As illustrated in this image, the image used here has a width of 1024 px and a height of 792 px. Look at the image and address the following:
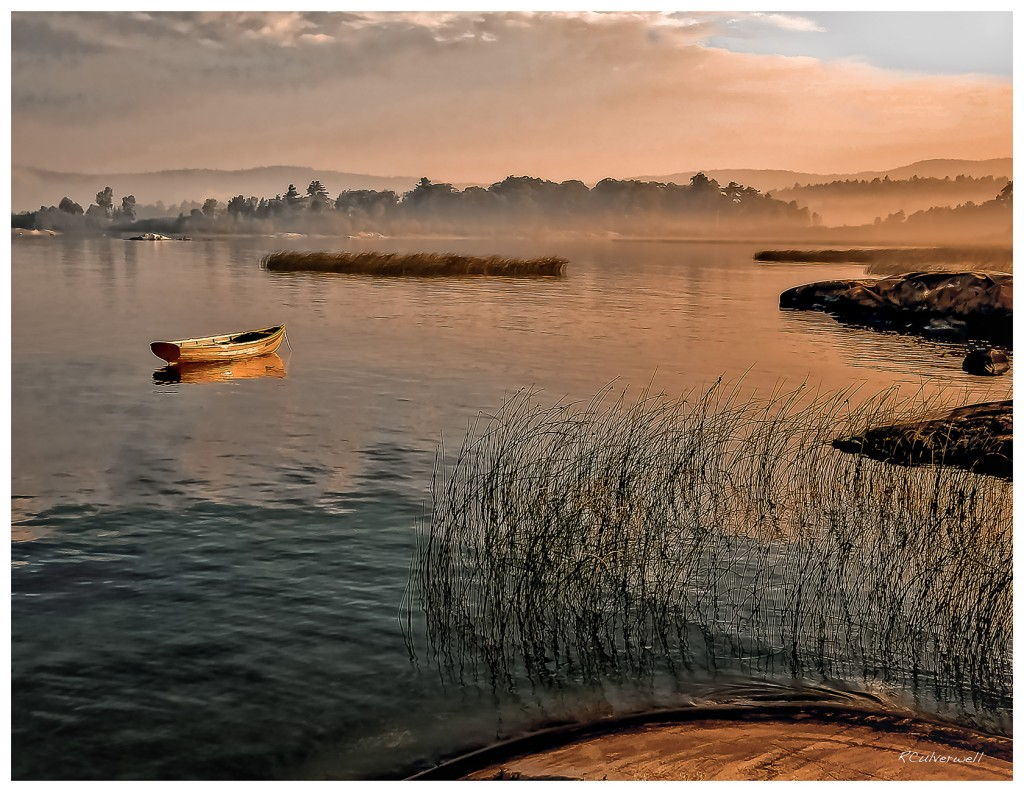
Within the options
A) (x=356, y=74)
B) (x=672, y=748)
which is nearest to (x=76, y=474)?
(x=356, y=74)

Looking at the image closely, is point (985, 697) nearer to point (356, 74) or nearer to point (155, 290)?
point (356, 74)

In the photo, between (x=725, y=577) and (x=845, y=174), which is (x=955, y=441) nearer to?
(x=725, y=577)

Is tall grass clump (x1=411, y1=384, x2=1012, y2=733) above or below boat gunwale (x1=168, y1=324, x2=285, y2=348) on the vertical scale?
below

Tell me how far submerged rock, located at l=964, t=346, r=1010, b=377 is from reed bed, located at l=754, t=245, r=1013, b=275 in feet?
4.22

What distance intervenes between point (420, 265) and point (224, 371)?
13998 mm

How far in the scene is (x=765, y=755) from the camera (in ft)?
19.6

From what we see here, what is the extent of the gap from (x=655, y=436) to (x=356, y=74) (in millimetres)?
6238

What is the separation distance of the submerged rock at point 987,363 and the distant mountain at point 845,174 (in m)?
3.34

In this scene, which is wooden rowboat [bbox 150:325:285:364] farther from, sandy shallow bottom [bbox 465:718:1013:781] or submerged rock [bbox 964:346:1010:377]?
sandy shallow bottom [bbox 465:718:1013:781]

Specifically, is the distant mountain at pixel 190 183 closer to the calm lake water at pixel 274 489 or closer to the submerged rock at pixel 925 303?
the calm lake water at pixel 274 489

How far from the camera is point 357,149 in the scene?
13.8 metres

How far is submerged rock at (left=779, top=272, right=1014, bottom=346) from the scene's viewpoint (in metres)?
17.6

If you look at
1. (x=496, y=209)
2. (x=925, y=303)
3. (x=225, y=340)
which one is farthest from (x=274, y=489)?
(x=925, y=303)

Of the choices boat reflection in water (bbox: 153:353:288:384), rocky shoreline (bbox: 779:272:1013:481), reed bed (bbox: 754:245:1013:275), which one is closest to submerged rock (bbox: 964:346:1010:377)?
rocky shoreline (bbox: 779:272:1013:481)
